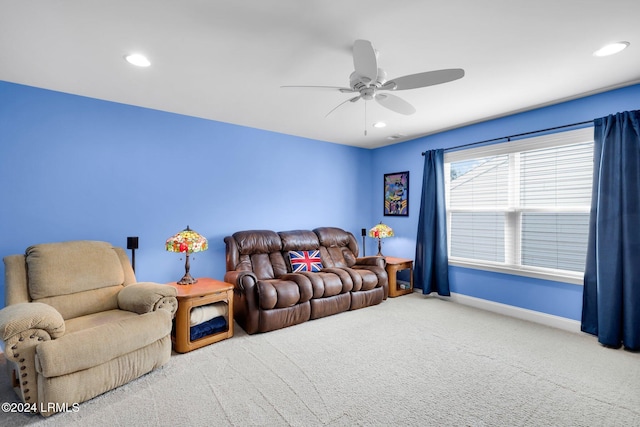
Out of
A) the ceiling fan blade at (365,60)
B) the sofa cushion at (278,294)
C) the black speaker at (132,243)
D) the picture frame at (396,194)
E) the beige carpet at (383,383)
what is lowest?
the beige carpet at (383,383)

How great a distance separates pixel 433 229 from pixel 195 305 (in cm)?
329

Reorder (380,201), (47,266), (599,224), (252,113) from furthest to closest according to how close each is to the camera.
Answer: (380,201) → (252,113) → (599,224) → (47,266)

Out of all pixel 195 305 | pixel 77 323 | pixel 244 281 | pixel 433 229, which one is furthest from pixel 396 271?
pixel 77 323

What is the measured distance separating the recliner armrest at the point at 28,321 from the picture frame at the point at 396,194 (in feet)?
14.4

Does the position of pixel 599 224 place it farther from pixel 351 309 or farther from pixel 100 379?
pixel 100 379

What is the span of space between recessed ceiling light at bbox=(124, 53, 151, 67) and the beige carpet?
244 centimetres

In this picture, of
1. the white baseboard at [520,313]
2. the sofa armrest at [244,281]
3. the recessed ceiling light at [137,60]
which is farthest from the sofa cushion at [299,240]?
the recessed ceiling light at [137,60]

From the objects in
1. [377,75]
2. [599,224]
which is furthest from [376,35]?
[599,224]

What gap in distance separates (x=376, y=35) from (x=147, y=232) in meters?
3.03

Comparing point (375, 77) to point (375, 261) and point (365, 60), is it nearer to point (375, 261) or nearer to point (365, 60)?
point (365, 60)

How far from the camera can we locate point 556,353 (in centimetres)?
264

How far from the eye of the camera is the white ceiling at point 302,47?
1.78 meters

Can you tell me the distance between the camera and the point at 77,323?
7.25 ft

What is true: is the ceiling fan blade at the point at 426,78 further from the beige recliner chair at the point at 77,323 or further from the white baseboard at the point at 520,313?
the white baseboard at the point at 520,313
